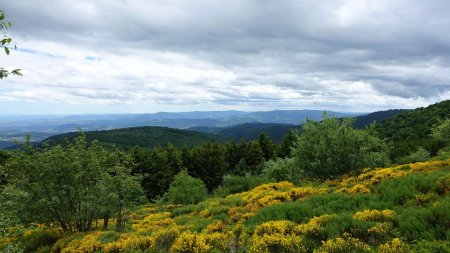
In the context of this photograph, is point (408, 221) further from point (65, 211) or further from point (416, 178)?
point (65, 211)

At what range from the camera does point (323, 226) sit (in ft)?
32.0

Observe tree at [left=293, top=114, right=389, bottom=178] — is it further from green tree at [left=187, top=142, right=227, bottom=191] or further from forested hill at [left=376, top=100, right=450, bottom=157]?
green tree at [left=187, top=142, right=227, bottom=191]

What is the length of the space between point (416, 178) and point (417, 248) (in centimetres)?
694

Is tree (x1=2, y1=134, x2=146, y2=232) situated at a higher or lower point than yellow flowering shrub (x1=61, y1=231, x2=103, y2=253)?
higher

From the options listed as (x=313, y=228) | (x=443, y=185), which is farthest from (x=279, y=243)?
(x=443, y=185)

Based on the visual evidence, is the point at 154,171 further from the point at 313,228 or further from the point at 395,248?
the point at 395,248

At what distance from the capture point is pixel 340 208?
11930mm

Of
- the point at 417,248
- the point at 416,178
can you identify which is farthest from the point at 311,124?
the point at 417,248

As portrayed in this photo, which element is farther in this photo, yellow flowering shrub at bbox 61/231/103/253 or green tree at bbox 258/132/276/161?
green tree at bbox 258/132/276/161

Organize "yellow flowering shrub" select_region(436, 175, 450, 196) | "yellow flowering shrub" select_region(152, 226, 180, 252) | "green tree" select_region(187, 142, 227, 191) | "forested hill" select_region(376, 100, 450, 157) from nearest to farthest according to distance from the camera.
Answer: "yellow flowering shrub" select_region(152, 226, 180, 252) → "yellow flowering shrub" select_region(436, 175, 450, 196) → "green tree" select_region(187, 142, 227, 191) → "forested hill" select_region(376, 100, 450, 157)

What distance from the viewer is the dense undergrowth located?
8.13m

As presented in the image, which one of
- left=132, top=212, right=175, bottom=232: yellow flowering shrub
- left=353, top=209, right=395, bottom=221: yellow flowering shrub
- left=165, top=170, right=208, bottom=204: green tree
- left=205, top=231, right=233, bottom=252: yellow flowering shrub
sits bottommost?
left=165, top=170, right=208, bottom=204: green tree

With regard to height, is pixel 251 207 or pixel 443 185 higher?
pixel 443 185

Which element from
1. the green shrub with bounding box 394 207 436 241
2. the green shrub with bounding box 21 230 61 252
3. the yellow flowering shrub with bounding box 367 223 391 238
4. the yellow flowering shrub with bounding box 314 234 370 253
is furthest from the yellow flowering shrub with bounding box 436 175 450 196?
the green shrub with bounding box 21 230 61 252
